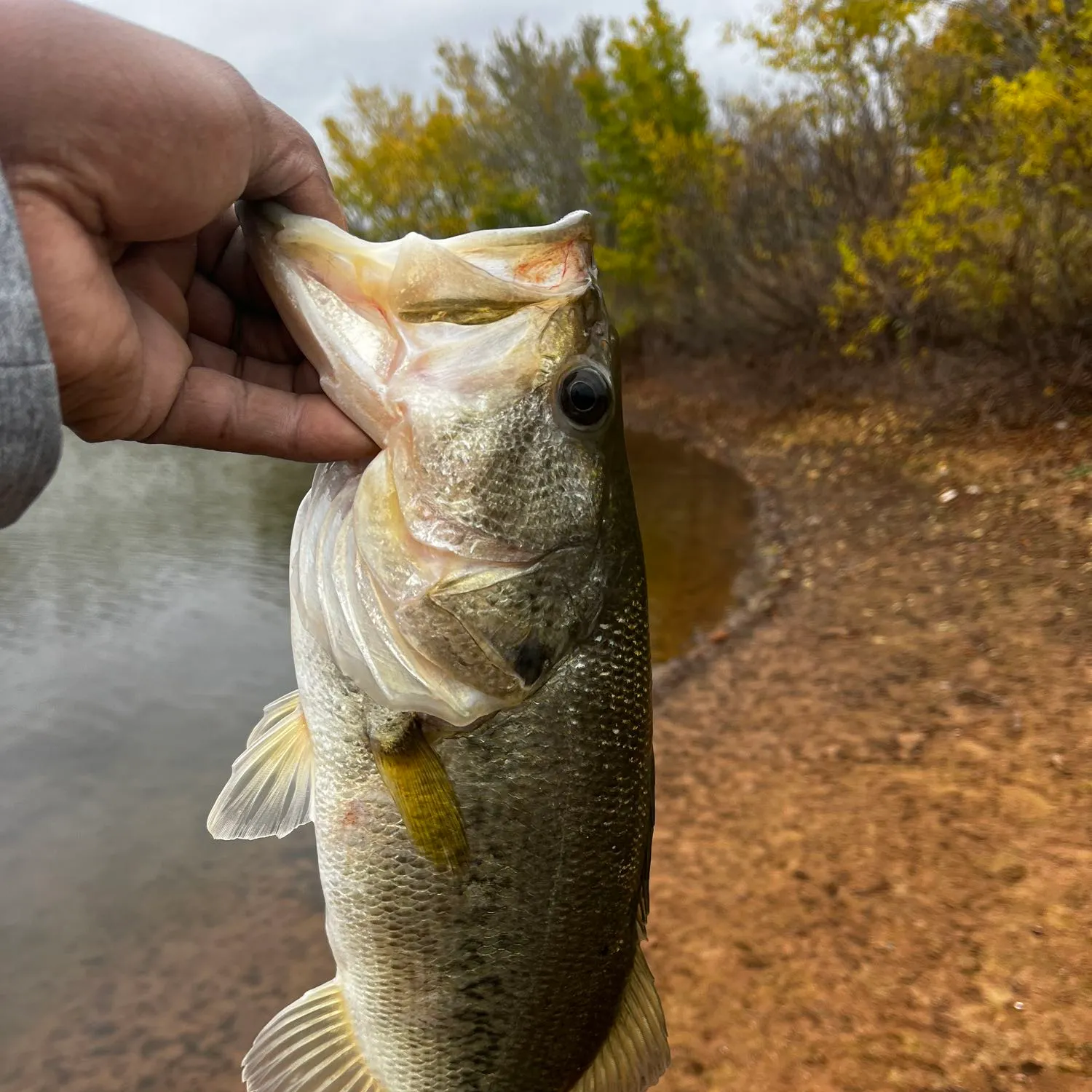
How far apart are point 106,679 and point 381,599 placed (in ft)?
22.9

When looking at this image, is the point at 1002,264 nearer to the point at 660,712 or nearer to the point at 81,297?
the point at 660,712

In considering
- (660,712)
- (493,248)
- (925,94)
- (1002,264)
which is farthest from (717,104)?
(493,248)

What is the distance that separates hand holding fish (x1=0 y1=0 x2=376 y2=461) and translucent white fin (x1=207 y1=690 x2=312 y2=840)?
2.06ft

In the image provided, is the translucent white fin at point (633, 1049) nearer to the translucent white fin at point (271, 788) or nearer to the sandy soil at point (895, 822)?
the translucent white fin at point (271, 788)

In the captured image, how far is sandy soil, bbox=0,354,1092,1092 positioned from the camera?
10.9 feet

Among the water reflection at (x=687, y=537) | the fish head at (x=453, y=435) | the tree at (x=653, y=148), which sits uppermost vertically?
the tree at (x=653, y=148)

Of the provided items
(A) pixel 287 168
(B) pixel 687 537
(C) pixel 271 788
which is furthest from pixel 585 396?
(B) pixel 687 537

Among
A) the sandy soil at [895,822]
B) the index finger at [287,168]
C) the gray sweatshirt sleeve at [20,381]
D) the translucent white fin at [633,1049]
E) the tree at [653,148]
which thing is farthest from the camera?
the tree at [653,148]

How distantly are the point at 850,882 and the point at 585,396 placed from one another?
3449 millimetres

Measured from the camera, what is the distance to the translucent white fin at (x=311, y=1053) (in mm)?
1819

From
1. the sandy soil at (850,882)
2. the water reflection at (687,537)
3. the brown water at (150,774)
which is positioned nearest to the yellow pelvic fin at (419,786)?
the sandy soil at (850,882)

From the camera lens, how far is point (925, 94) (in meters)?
13.6

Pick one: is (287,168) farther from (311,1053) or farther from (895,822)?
(895,822)

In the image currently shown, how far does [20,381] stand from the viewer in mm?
1184
